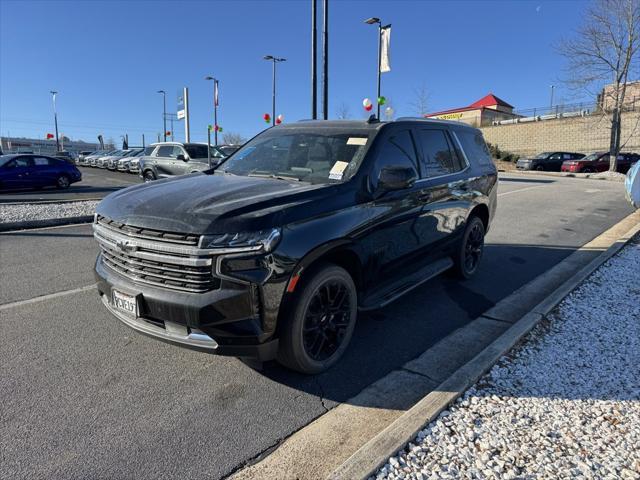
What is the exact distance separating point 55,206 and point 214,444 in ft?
35.0

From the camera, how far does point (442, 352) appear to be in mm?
3742

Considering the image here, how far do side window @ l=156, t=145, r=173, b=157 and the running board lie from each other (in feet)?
49.8

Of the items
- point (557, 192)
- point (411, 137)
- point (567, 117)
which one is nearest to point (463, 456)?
point (411, 137)

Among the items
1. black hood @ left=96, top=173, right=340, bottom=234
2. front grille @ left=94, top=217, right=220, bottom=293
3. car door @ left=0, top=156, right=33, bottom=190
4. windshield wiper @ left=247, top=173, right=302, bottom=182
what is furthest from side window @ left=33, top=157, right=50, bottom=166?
front grille @ left=94, top=217, right=220, bottom=293

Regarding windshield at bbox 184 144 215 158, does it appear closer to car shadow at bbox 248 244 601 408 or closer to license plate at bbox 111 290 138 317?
car shadow at bbox 248 244 601 408

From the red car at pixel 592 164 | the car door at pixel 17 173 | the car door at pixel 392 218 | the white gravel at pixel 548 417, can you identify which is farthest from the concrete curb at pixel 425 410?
the red car at pixel 592 164

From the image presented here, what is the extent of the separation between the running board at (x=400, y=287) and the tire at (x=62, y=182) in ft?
61.5

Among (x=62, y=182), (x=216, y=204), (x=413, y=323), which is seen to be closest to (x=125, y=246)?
(x=216, y=204)

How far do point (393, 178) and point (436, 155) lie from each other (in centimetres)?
140

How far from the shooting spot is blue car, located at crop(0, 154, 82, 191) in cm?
1739

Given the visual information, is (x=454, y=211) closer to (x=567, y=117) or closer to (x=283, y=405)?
(x=283, y=405)

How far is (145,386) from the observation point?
122 inches

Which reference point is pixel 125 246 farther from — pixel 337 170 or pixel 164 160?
pixel 164 160

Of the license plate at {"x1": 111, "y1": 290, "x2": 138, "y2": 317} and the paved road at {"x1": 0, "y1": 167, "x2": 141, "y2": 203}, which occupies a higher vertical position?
the paved road at {"x1": 0, "y1": 167, "x2": 141, "y2": 203}
